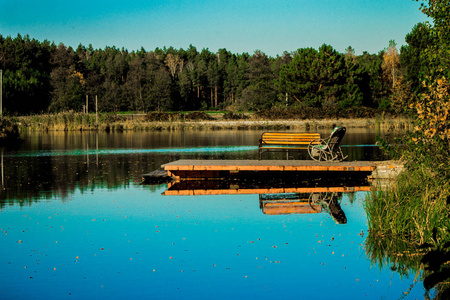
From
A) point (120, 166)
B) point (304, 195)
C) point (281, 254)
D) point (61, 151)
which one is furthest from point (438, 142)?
point (61, 151)

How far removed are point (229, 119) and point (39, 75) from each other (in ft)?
126

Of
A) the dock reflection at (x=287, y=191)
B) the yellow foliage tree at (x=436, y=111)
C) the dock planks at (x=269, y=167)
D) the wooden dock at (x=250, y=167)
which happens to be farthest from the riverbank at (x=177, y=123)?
the yellow foliage tree at (x=436, y=111)

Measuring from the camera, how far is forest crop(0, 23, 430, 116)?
6309 cm

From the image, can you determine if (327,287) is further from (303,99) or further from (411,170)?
(303,99)

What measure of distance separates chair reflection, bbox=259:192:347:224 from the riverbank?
33925 mm

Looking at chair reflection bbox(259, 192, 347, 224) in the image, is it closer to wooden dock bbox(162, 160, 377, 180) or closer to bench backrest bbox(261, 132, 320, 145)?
wooden dock bbox(162, 160, 377, 180)

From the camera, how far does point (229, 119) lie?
57.6 metres

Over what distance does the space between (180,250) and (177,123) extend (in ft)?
147

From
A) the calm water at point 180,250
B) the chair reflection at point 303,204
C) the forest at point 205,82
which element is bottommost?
the calm water at point 180,250

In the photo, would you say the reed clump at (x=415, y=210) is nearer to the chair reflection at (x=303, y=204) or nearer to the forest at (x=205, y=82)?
the chair reflection at (x=303, y=204)

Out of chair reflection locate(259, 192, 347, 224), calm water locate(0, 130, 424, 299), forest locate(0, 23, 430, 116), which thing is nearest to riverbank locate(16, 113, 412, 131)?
forest locate(0, 23, 430, 116)

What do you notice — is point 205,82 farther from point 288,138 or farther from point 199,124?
point 288,138

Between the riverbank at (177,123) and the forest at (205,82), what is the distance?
3.03 metres

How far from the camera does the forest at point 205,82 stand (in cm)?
6309
